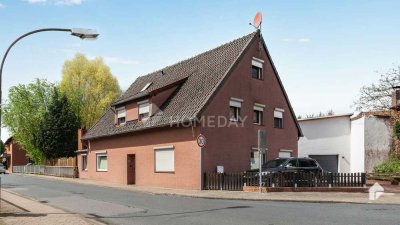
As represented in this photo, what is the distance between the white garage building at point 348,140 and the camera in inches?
1257

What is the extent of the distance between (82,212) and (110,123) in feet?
69.0

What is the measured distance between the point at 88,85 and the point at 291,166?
42.7 meters

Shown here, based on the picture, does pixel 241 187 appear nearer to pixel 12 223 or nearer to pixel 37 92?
pixel 12 223

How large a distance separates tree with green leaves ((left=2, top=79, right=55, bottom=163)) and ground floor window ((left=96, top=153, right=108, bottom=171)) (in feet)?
88.8

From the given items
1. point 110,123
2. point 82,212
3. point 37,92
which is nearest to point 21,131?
point 37,92

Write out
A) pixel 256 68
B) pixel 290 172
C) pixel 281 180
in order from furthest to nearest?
1. pixel 256 68
2. pixel 290 172
3. pixel 281 180

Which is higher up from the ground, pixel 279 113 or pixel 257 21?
pixel 257 21

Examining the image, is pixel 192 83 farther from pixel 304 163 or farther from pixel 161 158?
pixel 304 163

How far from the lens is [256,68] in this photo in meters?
28.7

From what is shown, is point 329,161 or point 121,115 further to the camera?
point 329,161

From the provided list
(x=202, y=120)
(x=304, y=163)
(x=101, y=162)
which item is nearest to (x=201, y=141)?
(x=202, y=120)

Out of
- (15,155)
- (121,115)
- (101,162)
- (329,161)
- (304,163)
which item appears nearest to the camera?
(304,163)

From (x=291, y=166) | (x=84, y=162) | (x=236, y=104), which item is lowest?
(x=84, y=162)

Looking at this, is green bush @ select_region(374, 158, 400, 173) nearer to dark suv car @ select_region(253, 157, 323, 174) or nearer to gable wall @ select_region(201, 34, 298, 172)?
gable wall @ select_region(201, 34, 298, 172)
